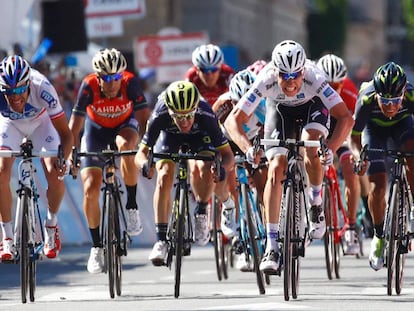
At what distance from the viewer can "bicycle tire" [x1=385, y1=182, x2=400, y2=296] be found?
1379cm

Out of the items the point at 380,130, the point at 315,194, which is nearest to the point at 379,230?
the point at 315,194

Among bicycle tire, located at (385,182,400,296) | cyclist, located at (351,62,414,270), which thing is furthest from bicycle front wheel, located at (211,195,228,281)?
bicycle tire, located at (385,182,400,296)

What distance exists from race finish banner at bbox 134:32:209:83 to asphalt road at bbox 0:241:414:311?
12.3 m

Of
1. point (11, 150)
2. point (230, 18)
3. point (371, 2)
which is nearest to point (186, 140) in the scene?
point (11, 150)

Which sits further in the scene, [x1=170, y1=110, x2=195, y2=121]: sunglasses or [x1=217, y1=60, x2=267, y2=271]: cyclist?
[x1=217, y1=60, x2=267, y2=271]: cyclist

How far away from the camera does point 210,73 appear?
1752cm

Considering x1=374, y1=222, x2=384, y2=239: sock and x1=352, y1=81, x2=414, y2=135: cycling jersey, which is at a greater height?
x1=352, y1=81, x2=414, y2=135: cycling jersey

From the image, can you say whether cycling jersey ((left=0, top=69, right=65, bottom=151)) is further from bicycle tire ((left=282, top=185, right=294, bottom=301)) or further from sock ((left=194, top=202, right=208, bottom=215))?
bicycle tire ((left=282, top=185, right=294, bottom=301))

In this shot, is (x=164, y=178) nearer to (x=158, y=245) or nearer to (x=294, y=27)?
(x=158, y=245)

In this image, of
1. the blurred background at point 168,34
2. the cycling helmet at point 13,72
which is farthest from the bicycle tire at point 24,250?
the blurred background at point 168,34

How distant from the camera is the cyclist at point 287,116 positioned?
13.6m

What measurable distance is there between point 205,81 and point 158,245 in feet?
12.4

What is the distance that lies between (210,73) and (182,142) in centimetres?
292

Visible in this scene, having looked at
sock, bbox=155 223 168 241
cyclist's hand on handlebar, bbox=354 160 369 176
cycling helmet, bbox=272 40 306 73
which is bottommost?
sock, bbox=155 223 168 241
